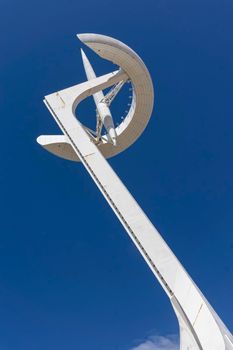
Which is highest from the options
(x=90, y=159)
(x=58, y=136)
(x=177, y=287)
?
(x=58, y=136)

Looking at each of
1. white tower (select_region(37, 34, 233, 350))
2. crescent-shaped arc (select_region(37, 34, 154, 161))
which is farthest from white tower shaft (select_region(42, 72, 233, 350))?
crescent-shaped arc (select_region(37, 34, 154, 161))

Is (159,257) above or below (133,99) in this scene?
below

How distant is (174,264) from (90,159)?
6.92 m

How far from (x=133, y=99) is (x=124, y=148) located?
13.0ft

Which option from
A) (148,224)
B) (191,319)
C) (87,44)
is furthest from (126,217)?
(87,44)

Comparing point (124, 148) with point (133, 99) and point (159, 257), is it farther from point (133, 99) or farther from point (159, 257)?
point (159, 257)

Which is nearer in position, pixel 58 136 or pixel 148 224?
pixel 148 224

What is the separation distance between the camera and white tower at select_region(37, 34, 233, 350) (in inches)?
616

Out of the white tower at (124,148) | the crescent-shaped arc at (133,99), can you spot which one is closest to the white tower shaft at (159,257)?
the white tower at (124,148)

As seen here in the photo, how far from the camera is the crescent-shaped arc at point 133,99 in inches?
837

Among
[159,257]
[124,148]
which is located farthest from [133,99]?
Answer: [159,257]

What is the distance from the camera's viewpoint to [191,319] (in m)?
15.8

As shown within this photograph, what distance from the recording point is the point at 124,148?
1105 inches

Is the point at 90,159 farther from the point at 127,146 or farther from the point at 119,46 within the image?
the point at 127,146
